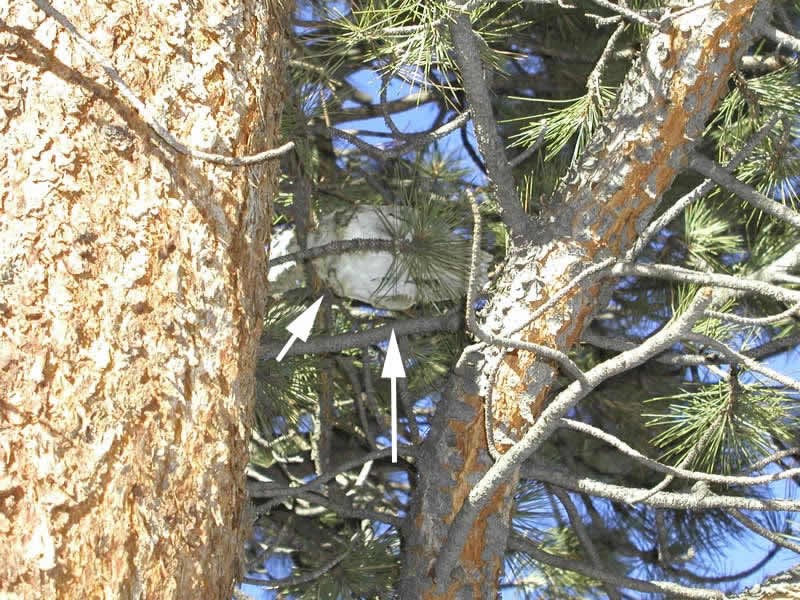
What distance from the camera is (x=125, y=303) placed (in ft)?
2.67

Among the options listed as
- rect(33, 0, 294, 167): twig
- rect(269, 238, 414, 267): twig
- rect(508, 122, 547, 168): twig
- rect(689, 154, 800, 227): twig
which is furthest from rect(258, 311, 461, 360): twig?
rect(33, 0, 294, 167): twig

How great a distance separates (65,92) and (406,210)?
28.1 inches

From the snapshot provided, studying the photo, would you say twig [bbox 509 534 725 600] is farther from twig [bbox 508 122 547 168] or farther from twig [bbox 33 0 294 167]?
twig [bbox 33 0 294 167]

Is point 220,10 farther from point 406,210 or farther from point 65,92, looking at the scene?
point 406,210

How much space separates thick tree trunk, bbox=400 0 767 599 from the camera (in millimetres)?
1140

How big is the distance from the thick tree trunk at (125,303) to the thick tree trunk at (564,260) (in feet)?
1.19

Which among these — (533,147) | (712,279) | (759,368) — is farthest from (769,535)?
(533,147)

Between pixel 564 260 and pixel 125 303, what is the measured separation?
564 mm

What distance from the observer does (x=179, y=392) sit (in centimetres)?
83

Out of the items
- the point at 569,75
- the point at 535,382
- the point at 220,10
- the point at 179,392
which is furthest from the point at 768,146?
the point at 179,392

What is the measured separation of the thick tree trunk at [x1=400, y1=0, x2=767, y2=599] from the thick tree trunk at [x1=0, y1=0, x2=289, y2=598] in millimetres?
361

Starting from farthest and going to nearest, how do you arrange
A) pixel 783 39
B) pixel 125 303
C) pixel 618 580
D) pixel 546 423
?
pixel 618 580 → pixel 783 39 → pixel 546 423 → pixel 125 303

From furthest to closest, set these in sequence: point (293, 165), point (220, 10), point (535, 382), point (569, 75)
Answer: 1. point (569, 75)
2. point (293, 165)
3. point (535, 382)
4. point (220, 10)

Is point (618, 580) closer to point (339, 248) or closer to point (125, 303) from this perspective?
point (339, 248)
